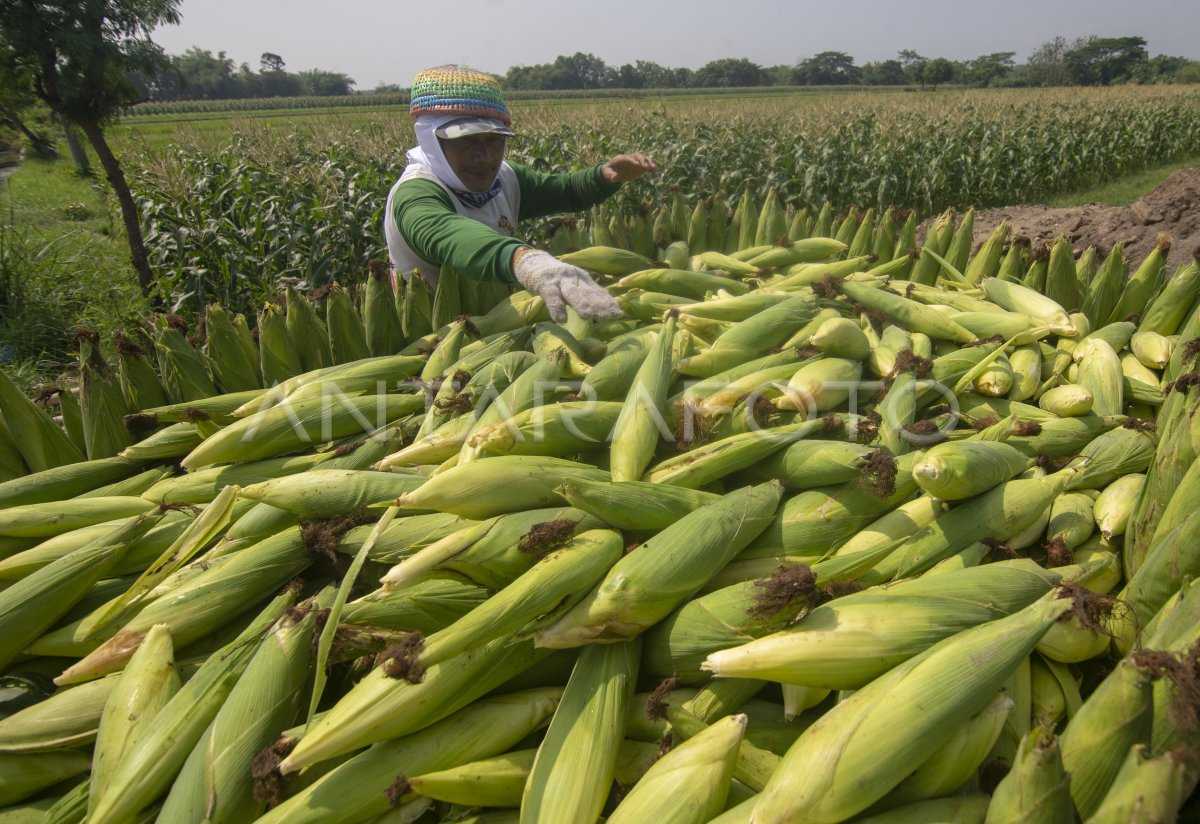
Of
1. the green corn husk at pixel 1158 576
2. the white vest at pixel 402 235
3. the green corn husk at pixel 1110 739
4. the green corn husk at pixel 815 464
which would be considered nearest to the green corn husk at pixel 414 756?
the green corn husk at pixel 815 464

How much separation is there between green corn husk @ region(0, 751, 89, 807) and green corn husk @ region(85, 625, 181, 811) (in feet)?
0.48

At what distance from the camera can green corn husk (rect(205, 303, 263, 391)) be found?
3.03 meters

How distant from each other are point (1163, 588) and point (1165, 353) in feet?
5.90

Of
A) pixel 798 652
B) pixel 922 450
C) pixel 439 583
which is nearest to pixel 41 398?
pixel 439 583

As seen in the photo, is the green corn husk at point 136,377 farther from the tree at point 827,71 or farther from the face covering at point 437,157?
the tree at point 827,71

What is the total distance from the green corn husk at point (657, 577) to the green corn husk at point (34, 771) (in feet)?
4.26

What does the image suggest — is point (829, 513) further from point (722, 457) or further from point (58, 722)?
point (58, 722)

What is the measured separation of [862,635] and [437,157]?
12.0 feet

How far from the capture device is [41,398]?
293 centimetres

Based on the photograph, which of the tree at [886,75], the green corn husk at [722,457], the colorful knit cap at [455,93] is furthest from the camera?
the tree at [886,75]

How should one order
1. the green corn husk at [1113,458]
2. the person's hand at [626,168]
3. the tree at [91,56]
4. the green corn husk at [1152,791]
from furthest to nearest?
the tree at [91,56]
the person's hand at [626,168]
the green corn husk at [1113,458]
the green corn husk at [1152,791]

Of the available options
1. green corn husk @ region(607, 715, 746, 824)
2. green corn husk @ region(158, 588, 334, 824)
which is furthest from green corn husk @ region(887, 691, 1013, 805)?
green corn husk @ region(158, 588, 334, 824)

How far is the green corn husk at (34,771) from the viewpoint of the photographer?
1.66 meters

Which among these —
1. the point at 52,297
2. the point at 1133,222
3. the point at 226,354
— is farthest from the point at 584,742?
the point at 1133,222
